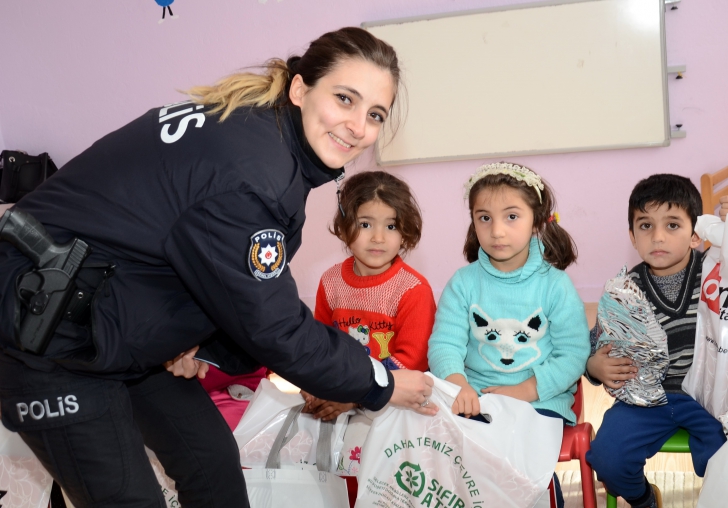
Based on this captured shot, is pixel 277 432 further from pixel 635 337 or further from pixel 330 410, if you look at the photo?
pixel 635 337

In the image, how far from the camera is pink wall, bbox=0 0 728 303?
3357 mm

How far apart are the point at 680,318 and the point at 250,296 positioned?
1099mm

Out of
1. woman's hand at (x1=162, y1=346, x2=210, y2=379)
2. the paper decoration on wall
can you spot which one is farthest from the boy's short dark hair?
the paper decoration on wall

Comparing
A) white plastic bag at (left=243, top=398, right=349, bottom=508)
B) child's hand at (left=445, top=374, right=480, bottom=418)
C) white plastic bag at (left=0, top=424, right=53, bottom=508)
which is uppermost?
child's hand at (left=445, top=374, right=480, bottom=418)

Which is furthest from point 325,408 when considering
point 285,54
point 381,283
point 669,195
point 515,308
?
point 285,54

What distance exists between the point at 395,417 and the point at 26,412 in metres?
0.76

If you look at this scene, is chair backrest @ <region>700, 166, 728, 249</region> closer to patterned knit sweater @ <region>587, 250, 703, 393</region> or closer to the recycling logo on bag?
patterned knit sweater @ <region>587, 250, 703, 393</region>

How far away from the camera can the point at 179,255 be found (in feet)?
3.49

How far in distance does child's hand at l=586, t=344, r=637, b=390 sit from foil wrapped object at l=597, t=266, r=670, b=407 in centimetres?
1

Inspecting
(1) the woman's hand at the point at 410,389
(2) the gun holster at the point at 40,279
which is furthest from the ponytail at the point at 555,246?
(2) the gun holster at the point at 40,279

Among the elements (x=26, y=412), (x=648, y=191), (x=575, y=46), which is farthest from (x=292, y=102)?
(x=575, y=46)

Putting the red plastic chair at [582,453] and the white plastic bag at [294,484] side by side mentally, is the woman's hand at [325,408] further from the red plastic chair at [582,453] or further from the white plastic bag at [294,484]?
the red plastic chair at [582,453]

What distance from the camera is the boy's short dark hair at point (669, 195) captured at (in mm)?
1717

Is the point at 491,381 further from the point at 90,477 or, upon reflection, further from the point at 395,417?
the point at 90,477
